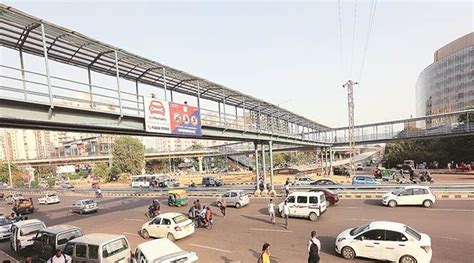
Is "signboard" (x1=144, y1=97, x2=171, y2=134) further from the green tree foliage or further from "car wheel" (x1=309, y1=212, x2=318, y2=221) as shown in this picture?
the green tree foliage

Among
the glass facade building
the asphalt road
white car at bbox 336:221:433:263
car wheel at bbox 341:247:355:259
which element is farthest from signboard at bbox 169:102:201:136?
the glass facade building

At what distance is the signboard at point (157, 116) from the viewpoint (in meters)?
17.1

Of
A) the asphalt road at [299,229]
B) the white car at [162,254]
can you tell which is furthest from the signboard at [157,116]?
the white car at [162,254]

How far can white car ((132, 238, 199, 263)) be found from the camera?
9320 mm

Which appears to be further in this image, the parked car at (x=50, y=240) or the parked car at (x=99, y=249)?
the parked car at (x=50, y=240)

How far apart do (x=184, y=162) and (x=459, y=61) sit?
407ft

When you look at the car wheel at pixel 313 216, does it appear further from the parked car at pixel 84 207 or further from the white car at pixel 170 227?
the parked car at pixel 84 207

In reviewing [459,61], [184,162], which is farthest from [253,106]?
[184,162]

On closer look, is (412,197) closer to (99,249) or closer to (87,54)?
(99,249)

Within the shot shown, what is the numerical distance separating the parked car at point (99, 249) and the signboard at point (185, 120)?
857cm

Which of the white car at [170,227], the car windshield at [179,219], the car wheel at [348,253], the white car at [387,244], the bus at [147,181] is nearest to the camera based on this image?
the white car at [387,244]

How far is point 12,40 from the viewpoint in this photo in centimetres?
1492

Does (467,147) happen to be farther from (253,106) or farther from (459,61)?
(459,61)

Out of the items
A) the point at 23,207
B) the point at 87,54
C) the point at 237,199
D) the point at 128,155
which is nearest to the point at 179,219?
the point at 237,199
